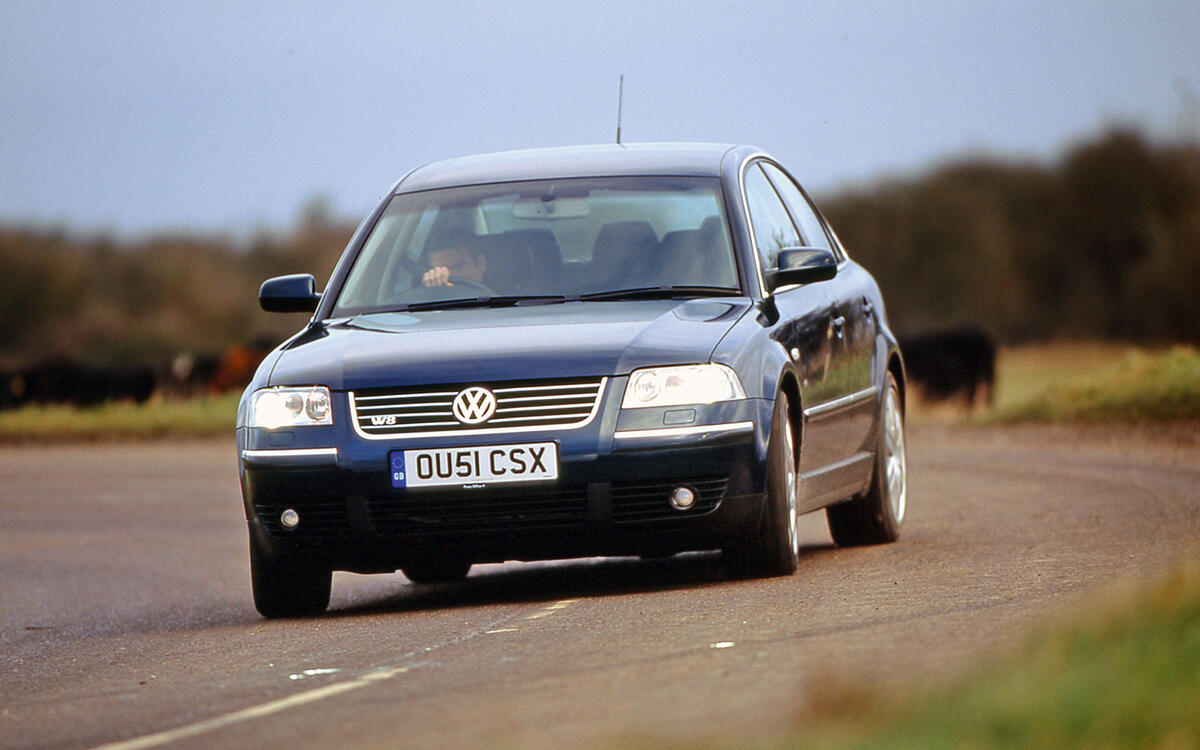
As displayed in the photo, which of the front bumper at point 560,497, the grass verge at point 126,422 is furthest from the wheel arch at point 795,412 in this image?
the grass verge at point 126,422

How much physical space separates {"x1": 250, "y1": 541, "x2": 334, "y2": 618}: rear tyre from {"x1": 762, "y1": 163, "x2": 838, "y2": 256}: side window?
9.74 ft

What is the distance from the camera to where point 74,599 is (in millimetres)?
10539

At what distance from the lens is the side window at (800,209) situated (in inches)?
401

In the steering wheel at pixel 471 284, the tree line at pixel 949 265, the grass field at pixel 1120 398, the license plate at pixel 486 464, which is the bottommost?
the tree line at pixel 949 265

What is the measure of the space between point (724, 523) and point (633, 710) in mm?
2868

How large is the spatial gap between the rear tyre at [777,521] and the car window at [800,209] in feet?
6.80

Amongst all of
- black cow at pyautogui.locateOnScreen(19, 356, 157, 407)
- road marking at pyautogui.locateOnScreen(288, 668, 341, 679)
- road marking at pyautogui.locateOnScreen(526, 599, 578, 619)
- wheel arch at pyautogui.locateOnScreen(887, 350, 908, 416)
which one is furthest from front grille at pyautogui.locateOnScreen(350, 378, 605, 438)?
black cow at pyautogui.locateOnScreen(19, 356, 157, 407)

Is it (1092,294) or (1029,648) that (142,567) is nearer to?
Result: (1029,648)

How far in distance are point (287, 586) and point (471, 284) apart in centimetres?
142

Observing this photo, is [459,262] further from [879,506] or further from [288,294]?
[879,506]

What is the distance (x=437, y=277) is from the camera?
8.91 m

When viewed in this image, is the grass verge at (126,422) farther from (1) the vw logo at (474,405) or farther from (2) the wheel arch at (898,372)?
(1) the vw logo at (474,405)

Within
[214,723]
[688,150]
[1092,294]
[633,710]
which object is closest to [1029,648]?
[633,710]

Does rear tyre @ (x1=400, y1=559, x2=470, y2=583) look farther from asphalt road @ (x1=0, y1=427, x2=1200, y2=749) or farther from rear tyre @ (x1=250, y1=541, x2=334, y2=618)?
rear tyre @ (x1=250, y1=541, x2=334, y2=618)
